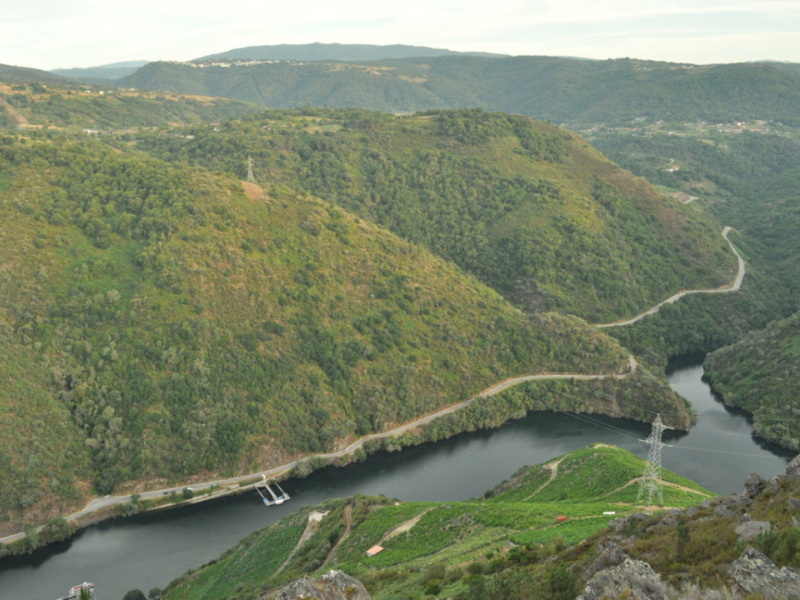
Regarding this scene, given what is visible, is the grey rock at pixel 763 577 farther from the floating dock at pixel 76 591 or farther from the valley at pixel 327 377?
the floating dock at pixel 76 591

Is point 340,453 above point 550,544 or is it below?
below

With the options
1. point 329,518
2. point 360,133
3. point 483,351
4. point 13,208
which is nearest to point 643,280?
point 483,351

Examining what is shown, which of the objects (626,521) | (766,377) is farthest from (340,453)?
(766,377)

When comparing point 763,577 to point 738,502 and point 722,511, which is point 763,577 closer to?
point 722,511

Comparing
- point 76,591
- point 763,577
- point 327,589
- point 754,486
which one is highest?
point 763,577

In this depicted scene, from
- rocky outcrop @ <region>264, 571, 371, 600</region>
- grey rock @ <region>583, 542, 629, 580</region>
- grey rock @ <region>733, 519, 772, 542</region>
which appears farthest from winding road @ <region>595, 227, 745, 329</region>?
grey rock @ <region>733, 519, 772, 542</region>

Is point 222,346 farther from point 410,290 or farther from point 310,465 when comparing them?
point 410,290

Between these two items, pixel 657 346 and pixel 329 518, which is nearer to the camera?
pixel 329 518
